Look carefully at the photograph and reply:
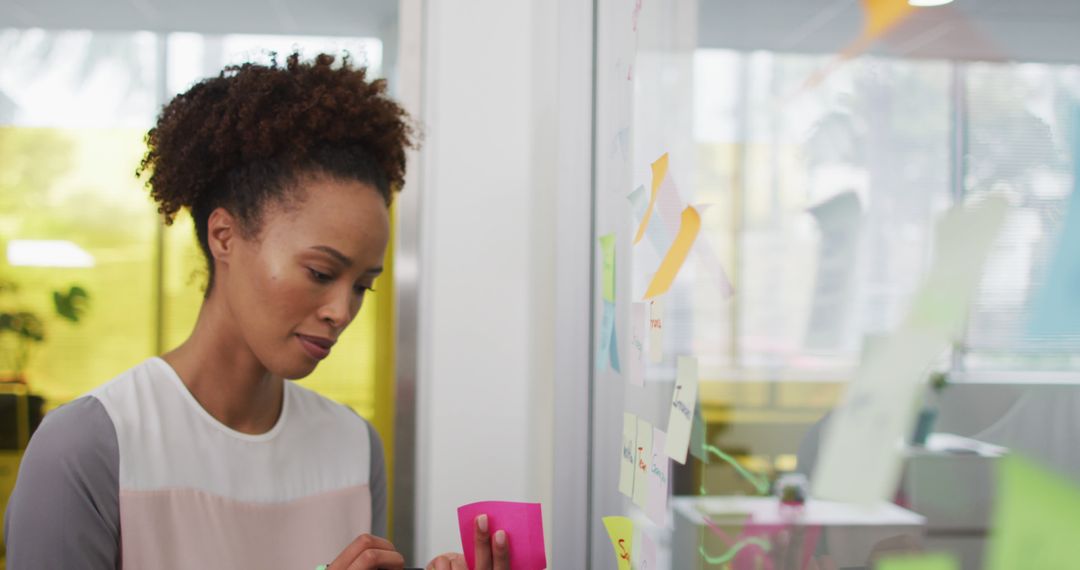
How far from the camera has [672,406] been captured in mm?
855

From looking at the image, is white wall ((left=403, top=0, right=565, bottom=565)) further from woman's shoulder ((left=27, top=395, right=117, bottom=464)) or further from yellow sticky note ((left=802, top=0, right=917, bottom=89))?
yellow sticky note ((left=802, top=0, right=917, bottom=89))

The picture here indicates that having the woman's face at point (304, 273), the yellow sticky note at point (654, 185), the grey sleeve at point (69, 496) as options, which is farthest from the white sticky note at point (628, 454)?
the grey sleeve at point (69, 496)

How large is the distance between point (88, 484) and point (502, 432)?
1034 mm

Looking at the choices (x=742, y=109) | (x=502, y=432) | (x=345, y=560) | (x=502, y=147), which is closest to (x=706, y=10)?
(x=742, y=109)

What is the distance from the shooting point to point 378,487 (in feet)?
4.53

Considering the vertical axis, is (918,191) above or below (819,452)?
above

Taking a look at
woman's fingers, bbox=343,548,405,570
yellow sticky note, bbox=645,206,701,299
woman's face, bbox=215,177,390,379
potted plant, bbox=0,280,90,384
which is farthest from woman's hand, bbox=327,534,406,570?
potted plant, bbox=0,280,90,384

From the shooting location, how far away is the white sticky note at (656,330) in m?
0.88

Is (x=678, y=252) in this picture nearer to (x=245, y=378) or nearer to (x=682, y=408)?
(x=682, y=408)

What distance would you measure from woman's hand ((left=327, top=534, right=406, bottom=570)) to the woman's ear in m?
0.43

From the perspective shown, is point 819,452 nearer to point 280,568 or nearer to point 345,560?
point 345,560

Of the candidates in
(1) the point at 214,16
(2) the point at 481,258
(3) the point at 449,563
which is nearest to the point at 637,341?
(3) the point at 449,563

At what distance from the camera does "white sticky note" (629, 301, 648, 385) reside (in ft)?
3.20

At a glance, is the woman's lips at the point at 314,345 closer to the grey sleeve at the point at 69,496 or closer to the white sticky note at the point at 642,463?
the grey sleeve at the point at 69,496
